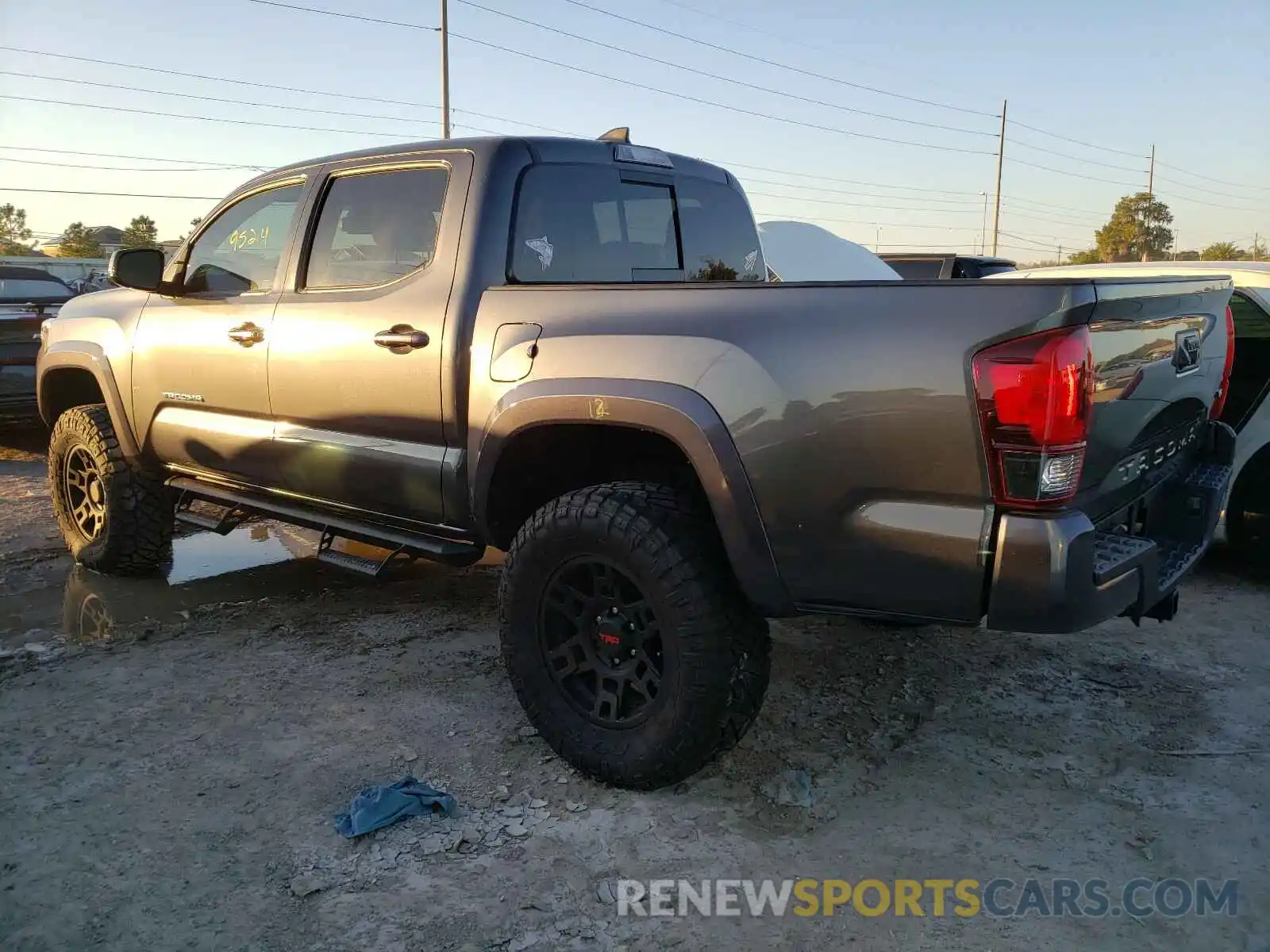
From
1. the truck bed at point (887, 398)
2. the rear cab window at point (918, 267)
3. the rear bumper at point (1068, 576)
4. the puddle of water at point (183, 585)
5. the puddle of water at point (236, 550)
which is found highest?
the rear cab window at point (918, 267)

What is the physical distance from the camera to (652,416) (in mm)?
2732

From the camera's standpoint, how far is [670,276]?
3988 millimetres

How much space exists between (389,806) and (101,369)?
3185mm

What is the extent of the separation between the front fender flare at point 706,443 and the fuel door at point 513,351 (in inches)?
7.1

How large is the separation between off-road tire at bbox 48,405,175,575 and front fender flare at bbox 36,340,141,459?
8cm

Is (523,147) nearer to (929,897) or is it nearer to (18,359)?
(929,897)

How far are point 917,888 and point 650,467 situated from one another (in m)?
1.47

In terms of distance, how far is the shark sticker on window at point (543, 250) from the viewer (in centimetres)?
344

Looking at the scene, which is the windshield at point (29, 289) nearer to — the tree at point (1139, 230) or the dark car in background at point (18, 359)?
the dark car in background at point (18, 359)

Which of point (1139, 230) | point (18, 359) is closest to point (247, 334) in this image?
point (18, 359)

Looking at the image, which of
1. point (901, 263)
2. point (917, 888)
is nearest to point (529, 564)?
point (917, 888)

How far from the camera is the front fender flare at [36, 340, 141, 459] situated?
479 cm

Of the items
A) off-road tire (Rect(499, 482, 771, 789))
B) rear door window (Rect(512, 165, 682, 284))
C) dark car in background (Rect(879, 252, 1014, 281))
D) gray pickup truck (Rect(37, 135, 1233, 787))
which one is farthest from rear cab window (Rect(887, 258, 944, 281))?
off-road tire (Rect(499, 482, 771, 789))

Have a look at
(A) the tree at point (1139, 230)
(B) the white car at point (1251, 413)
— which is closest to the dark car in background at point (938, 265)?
(B) the white car at point (1251, 413)
